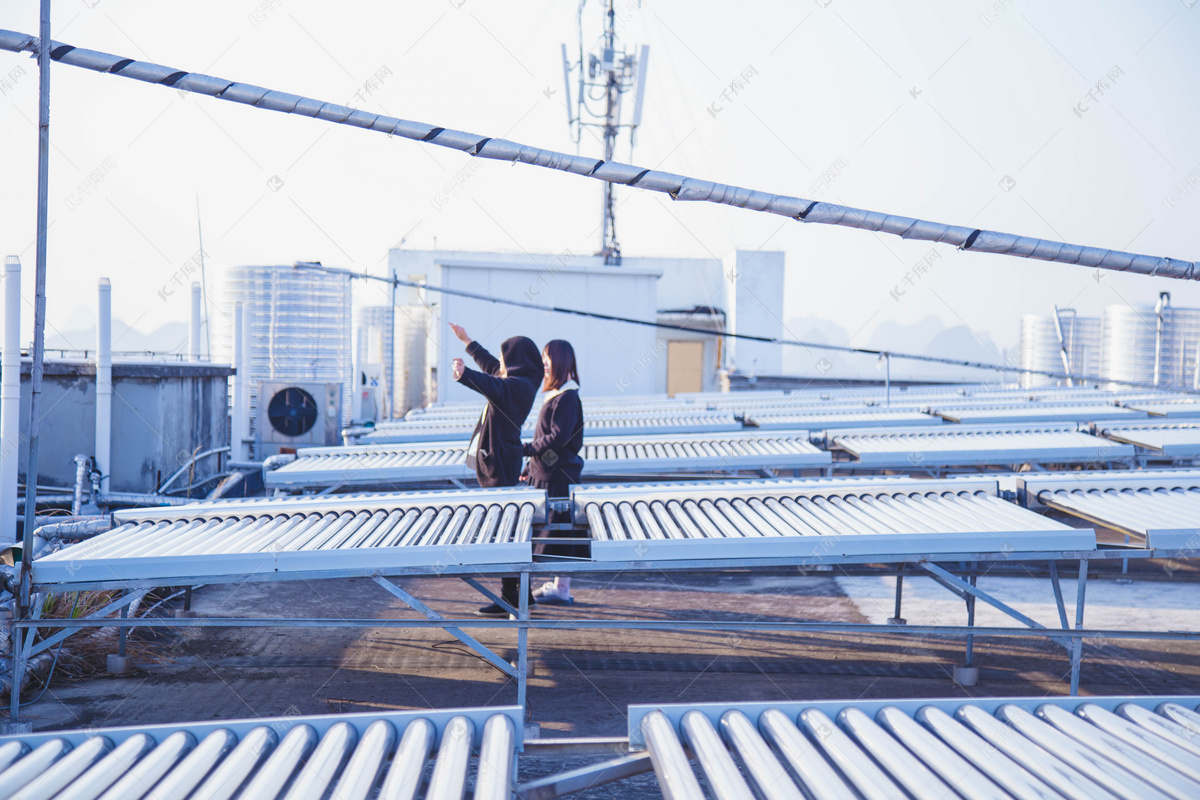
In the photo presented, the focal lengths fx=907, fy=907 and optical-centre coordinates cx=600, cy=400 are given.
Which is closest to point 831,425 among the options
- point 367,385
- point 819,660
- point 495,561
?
point 819,660

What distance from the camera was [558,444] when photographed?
6.22 meters

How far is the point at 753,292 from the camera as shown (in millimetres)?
24719

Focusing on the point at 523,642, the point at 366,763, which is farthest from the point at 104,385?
the point at 366,763

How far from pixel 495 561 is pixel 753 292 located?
2180cm

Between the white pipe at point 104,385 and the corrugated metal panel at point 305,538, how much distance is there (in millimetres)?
3789

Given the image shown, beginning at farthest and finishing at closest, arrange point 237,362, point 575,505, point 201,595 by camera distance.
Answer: point 237,362, point 201,595, point 575,505

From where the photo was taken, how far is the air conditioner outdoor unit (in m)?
12.1

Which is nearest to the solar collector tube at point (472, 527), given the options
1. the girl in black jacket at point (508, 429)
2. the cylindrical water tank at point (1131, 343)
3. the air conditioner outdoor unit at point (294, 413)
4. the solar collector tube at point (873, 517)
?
the girl in black jacket at point (508, 429)

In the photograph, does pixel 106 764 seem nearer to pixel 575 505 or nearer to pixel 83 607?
pixel 575 505

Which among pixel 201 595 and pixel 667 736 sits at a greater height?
pixel 667 736

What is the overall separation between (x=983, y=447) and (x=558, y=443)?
311 centimetres

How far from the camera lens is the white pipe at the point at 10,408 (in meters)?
5.99

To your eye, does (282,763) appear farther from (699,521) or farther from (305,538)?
(699,521)

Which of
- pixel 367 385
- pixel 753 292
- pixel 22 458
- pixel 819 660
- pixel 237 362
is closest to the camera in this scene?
pixel 819 660
